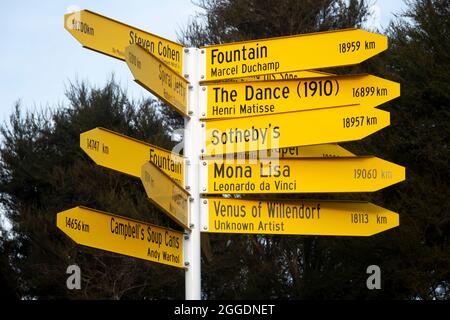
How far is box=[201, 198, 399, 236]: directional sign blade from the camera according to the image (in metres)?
8.63

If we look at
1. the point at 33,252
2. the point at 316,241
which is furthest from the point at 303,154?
the point at 33,252

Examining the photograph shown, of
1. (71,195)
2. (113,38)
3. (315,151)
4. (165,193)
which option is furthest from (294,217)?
(71,195)

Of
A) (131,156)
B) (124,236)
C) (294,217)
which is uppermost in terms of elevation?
(131,156)

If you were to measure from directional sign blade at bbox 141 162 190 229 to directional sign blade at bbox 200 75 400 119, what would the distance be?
826mm

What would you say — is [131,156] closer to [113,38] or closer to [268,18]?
[113,38]

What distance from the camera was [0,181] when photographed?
3322 cm

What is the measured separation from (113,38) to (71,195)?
77.1 feet

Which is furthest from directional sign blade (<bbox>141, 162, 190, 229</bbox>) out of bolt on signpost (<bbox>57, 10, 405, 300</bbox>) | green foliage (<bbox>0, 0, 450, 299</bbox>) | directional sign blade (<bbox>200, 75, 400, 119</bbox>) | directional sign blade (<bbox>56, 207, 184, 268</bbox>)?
green foliage (<bbox>0, 0, 450, 299</bbox>)

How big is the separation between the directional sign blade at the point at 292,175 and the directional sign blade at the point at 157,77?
1.84 ft

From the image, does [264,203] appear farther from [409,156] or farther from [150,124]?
[150,124]

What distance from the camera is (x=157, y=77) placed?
26.7 feet

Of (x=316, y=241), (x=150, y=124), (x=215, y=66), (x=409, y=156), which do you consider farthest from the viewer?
(x=150, y=124)
